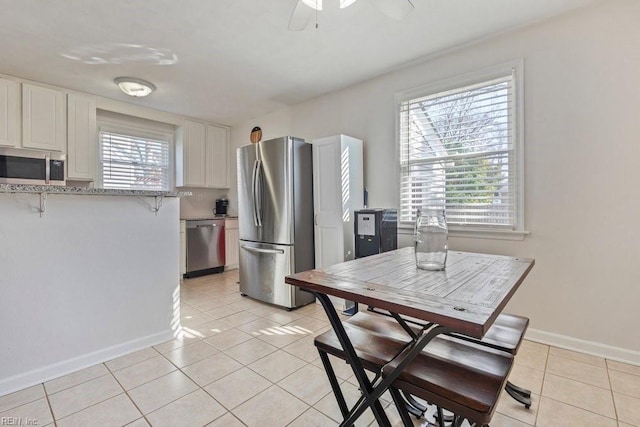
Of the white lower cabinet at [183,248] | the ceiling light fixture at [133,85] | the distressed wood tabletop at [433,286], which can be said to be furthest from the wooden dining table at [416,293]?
the white lower cabinet at [183,248]

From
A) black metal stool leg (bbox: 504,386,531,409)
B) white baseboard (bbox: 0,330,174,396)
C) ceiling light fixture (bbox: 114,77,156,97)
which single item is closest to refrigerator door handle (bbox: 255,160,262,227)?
white baseboard (bbox: 0,330,174,396)

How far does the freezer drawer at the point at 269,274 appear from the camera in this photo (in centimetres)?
334

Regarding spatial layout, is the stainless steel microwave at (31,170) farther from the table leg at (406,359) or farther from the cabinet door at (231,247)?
the table leg at (406,359)

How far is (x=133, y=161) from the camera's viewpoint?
4.67 meters

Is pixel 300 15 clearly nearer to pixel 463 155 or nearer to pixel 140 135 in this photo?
pixel 463 155

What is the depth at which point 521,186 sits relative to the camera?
254cm

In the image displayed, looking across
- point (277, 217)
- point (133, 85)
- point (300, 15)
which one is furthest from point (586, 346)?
point (133, 85)

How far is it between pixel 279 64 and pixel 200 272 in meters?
3.42

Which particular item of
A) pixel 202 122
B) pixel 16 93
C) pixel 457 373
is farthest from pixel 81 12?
pixel 457 373

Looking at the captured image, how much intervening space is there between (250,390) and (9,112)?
4013mm

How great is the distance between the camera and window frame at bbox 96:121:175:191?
429cm

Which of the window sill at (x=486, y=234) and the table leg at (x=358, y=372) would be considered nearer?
the table leg at (x=358, y=372)

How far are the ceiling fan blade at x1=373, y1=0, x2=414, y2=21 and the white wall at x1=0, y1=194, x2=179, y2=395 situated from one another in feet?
7.10

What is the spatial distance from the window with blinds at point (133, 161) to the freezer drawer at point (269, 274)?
2265mm
